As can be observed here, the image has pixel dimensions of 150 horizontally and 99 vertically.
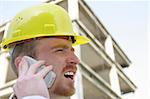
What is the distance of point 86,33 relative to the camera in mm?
10812

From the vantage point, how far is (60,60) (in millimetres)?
1271

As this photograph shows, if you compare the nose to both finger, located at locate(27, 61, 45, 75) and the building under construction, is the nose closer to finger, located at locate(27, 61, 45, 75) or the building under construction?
finger, located at locate(27, 61, 45, 75)

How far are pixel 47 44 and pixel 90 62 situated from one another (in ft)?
39.8

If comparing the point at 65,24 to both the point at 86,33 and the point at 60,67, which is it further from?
the point at 86,33

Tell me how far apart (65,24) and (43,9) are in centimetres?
13

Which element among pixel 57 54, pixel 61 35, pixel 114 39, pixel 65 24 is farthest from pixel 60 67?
pixel 114 39

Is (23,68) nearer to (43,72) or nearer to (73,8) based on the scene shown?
(43,72)

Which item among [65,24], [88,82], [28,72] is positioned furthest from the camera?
[88,82]

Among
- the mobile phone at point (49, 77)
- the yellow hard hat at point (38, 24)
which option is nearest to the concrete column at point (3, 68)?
the yellow hard hat at point (38, 24)

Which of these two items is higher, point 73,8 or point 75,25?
point 73,8

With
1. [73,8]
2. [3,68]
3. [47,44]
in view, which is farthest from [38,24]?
[3,68]

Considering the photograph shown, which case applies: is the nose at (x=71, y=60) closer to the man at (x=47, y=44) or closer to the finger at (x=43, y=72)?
the man at (x=47, y=44)

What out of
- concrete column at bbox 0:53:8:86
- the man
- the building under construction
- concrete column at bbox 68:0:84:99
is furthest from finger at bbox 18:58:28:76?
concrete column at bbox 0:53:8:86

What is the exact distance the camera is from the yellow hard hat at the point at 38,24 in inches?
52.9
